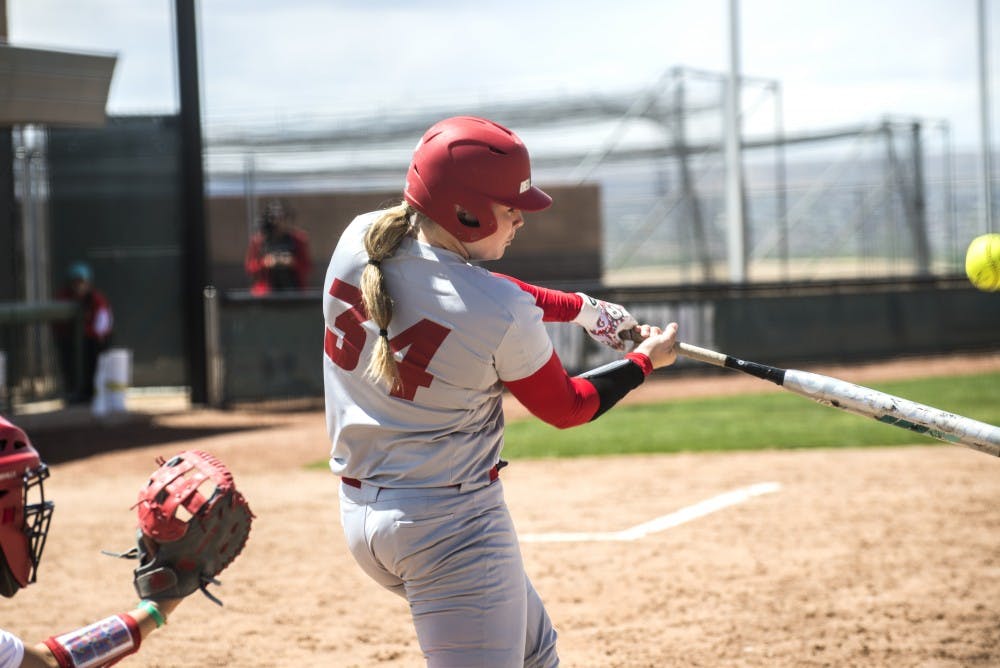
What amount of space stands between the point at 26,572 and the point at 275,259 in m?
11.7

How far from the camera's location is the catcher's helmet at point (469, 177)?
2699 mm

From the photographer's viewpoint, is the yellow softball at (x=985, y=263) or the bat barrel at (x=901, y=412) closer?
the bat barrel at (x=901, y=412)

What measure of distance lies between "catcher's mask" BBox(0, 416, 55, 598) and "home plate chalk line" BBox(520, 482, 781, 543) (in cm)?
413

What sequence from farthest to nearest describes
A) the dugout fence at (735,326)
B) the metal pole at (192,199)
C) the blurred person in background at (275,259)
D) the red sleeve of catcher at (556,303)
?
the blurred person in background at (275,259) → the metal pole at (192,199) → the dugout fence at (735,326) → the red sleeve of catcher at (556,303)

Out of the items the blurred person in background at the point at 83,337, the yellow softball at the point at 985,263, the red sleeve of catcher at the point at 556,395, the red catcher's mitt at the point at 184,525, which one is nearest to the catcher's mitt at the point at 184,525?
the red catcher's mitt at the point at 184,525

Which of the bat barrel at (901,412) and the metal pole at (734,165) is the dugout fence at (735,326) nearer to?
the metal pole at (734,165)

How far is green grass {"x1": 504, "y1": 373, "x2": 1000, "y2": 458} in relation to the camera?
32.5ft

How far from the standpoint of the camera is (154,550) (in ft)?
9.85

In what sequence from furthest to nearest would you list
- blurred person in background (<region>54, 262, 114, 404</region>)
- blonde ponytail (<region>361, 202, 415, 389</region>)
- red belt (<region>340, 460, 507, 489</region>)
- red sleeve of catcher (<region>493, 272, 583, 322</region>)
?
1. blurred person in background (<region>54, 262, 114, 404</region>)
2. red sleeve of catcher (<region>493, 272, 583, 322</region>)
3. red belt (<region>340, 460, 507, 489</region>)
4. blonde ponytail (<region>361, 202, 415, 389</region>)

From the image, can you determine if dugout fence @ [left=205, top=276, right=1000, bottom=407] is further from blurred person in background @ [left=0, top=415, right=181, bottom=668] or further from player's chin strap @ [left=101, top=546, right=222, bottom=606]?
blurred person in background @ [left=0, top=415, right=181, bottom=668]

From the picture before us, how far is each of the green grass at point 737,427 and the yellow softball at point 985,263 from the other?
516 cm

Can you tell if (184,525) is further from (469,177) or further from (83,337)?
(83,337)

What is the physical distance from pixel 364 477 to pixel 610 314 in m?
0.89

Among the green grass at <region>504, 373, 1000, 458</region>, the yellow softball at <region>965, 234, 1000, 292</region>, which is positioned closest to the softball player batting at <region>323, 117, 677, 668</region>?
the yellow softball at <region>965, 234, 1000, 292</region>
